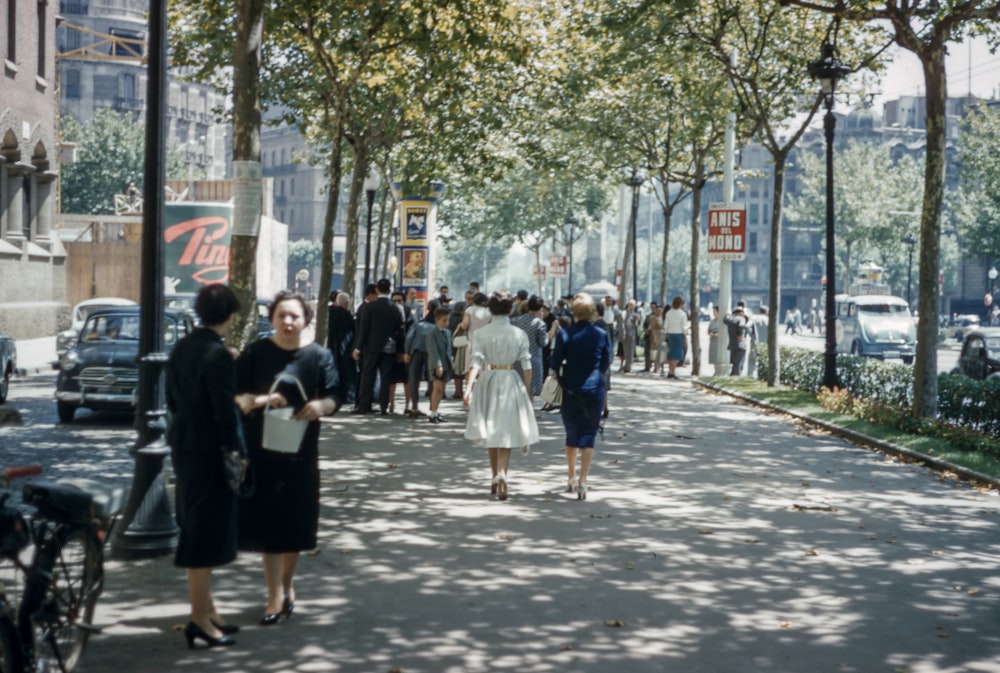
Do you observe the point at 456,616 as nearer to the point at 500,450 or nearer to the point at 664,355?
the point at 500,450

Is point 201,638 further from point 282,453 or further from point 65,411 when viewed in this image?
point 65,411

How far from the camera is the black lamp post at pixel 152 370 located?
829 cm

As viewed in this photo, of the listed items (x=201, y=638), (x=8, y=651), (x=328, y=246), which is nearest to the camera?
(x=8, y=651)

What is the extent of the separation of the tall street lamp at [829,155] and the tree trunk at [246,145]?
11911 millimetres

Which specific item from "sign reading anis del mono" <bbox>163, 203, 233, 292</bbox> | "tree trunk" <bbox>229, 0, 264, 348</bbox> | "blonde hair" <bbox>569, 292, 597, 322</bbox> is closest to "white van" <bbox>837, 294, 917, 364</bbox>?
"sign reading anis del mono" <bbox>163, 203, 233, 292</bbox>

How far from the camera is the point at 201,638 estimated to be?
6.35 metres

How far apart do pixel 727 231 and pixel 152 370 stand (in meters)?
20.9

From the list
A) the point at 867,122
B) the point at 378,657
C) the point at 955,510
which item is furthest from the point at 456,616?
the point at 867,122

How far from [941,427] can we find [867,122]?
96445mm

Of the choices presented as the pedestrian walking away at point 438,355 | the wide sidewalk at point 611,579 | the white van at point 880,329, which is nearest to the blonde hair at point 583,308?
the wide sidewalk at point 611,579

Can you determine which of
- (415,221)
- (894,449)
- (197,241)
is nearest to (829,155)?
(894,449)

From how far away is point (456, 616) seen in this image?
23.3 feet

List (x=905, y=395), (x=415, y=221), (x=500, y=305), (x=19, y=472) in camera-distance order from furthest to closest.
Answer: (x=415, y=221)
(x=905, y=395)
(x=500, y=305)
(x=19, y=472)

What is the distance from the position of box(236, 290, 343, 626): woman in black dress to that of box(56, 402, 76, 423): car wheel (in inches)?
440
